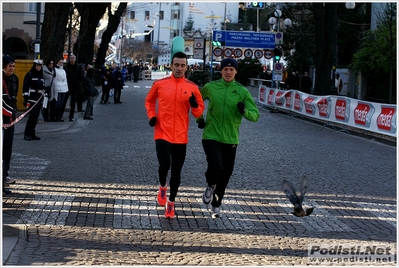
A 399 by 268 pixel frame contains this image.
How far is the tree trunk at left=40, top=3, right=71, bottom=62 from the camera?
77.9ft

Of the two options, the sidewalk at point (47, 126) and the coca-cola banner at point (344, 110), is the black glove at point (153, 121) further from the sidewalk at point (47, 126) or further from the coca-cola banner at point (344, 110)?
the coca-cola banner at point (344, 110)

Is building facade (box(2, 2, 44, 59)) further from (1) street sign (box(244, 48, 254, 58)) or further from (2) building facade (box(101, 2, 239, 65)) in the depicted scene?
(2) building facade (box(101, 2, 239, 65))

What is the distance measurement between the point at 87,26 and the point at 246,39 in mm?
11700

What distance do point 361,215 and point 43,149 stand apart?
7.97m

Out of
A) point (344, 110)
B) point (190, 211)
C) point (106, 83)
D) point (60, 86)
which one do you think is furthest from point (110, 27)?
point (190, 211)

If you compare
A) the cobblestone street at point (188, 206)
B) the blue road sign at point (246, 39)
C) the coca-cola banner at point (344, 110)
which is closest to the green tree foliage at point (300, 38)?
the blue road sign at point (246, 39)

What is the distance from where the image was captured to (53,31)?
23875mm

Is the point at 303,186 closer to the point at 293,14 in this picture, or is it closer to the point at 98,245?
the point at 98,245

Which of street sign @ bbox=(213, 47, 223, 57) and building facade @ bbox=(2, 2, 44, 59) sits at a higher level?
building facade @ bbox=(2, 2, 44, 59)

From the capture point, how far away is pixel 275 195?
34.9 ft

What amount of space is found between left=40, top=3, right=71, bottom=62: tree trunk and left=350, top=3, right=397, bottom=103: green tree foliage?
13.9 metres

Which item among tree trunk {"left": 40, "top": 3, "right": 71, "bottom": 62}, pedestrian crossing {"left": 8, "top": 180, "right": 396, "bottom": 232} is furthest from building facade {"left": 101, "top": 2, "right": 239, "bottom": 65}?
pedestrian crossing {"left": 8, "top": 180, "right": 396, "bottom": 232}

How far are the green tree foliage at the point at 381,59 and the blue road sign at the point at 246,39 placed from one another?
8.93m

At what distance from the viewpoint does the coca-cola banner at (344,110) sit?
63.0 ft
